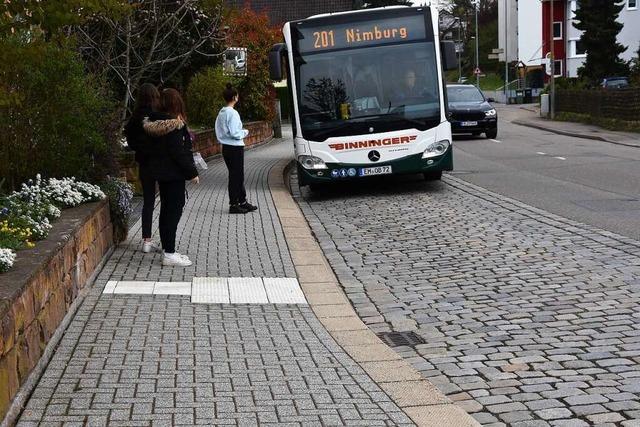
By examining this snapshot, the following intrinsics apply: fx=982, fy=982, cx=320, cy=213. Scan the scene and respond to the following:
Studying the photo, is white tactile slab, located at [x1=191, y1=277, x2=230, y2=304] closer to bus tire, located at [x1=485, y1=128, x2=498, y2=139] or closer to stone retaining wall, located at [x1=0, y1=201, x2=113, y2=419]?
stone retaining wall, located at [x1=0, y1=201, x2=113, y2=419]

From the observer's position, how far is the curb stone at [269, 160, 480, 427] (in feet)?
16.6

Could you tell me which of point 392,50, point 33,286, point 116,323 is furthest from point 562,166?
point 33,286

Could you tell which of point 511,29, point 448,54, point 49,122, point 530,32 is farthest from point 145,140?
point 511,29

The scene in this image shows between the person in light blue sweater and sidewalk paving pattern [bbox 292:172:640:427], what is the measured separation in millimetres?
1106

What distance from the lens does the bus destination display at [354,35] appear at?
16.1 meters

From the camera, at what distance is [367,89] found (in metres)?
15.9

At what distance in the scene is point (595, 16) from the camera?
55219 millimetres

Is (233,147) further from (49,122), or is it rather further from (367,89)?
(49,122)

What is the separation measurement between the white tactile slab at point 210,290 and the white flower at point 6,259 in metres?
2.26

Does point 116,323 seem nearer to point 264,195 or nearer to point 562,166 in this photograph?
point 264,195

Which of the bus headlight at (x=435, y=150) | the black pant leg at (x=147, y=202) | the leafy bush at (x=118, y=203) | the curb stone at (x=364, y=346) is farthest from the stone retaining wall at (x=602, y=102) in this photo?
the leafy bush at (x=118, y=203)

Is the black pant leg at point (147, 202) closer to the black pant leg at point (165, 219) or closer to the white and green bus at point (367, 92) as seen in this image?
the black pant leg at point (165, 219)

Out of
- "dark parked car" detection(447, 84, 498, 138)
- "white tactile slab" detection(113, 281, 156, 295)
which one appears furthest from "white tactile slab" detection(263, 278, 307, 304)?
"dark parked car" detection(447, 84, 498, 138)

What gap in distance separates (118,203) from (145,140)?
0.77 metres
